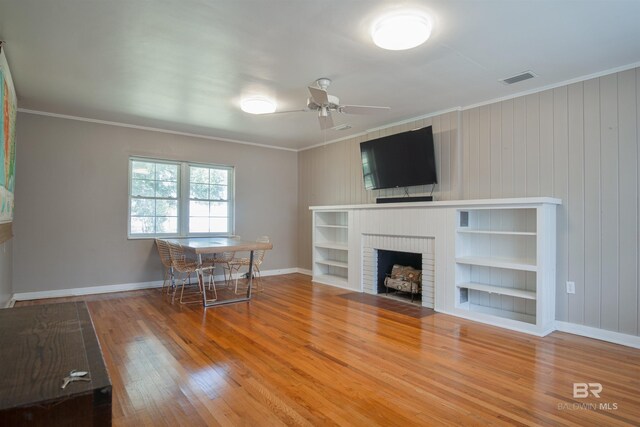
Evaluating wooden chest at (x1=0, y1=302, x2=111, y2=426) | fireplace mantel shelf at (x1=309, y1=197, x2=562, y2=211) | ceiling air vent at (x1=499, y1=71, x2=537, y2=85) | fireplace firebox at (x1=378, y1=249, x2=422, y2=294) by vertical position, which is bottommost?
fireplace firebox at (x1=378, y1=249, x2=422, y2=294)

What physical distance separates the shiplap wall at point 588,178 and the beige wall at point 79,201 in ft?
16.2

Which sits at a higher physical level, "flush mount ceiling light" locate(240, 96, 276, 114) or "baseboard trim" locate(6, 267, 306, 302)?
"flush mount ceiling light" locate(240, 96, 276, 114)

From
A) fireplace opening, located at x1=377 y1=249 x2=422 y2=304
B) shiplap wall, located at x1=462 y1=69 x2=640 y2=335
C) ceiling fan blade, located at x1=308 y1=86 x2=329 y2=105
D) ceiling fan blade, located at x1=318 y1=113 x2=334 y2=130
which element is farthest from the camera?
fireplace opening, located at x1=377 y1=249 x2=422 y2=304

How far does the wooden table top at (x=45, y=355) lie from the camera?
61cm

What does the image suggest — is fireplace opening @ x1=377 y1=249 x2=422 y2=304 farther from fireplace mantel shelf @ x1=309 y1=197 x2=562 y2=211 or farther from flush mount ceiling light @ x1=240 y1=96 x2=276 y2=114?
flush mount ceiling light @ x1=240 y1=96 x2=276 y2=114

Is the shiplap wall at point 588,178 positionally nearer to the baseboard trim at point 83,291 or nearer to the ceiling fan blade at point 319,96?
the ceiling fan blade at point 319,96

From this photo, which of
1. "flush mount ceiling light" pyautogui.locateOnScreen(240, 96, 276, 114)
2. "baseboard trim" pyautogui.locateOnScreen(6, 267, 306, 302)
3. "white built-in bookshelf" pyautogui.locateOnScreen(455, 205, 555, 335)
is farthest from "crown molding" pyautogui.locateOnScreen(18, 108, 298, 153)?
"white built-in bookshelf" pyautogui.locateOnScreen(455, 205, 555, 335)

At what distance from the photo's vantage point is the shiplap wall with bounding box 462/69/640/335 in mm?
3385

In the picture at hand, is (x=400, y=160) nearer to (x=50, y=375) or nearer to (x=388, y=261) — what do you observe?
(x=388, y=261)

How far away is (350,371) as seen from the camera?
2.72 meters

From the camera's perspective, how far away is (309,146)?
729 cm
